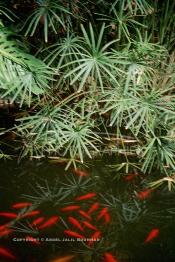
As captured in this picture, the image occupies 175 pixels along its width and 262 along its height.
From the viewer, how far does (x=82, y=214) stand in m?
2.86

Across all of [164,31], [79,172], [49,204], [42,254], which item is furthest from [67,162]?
Answer: [164,31]

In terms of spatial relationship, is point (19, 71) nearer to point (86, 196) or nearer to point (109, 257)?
point (86, 196)

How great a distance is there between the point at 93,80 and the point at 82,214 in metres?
1.18

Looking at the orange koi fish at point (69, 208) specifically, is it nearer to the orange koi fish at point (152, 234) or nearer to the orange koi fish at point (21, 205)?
the orange koi fish at point (21, 205)

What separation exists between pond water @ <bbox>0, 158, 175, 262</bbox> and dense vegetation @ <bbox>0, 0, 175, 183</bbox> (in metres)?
0.17

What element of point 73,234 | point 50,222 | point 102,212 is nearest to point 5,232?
point 50,222

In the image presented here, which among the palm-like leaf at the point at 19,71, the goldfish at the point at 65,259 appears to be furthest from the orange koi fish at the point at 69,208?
the palm-like leaf at the point at 19,71

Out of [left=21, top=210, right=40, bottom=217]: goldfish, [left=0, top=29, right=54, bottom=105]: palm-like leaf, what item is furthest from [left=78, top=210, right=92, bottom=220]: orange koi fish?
[left=0, top=29, right=54, bottom=105]: palm-like leaf

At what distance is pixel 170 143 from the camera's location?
3225mm

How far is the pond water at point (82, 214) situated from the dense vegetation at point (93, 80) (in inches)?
6.7

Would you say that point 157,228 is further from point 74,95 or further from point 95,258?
point 74,95

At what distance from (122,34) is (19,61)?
0.95m

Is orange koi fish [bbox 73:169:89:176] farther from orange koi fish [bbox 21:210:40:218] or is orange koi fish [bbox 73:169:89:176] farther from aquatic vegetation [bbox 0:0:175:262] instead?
orange koi fish [bbox 21:210:40:218]

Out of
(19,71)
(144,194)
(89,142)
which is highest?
(19,71)
